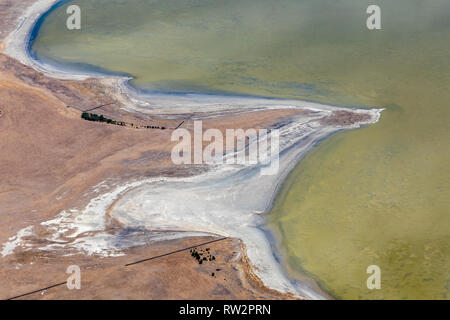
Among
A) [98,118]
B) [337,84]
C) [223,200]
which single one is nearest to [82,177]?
[98,118]

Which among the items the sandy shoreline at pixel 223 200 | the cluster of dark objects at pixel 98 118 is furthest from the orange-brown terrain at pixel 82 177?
the sandy shoreline at pixel 223 200

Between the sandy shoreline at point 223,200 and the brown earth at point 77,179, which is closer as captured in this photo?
the brown earth at point 77,179

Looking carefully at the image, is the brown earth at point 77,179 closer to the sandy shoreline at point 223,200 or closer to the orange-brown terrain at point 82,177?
the orange-brown terrain at point 82,177

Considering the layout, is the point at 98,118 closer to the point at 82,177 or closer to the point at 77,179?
the point at 82,177

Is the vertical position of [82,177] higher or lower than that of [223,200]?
higher

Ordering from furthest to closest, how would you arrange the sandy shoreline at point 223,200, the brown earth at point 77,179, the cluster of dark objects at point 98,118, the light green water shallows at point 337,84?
the cluster of dark objects at point 98,118 → the sandy shoreline at point 223,200 → the light green water shallows at point 337,84 → the brown earth at point 77,179
